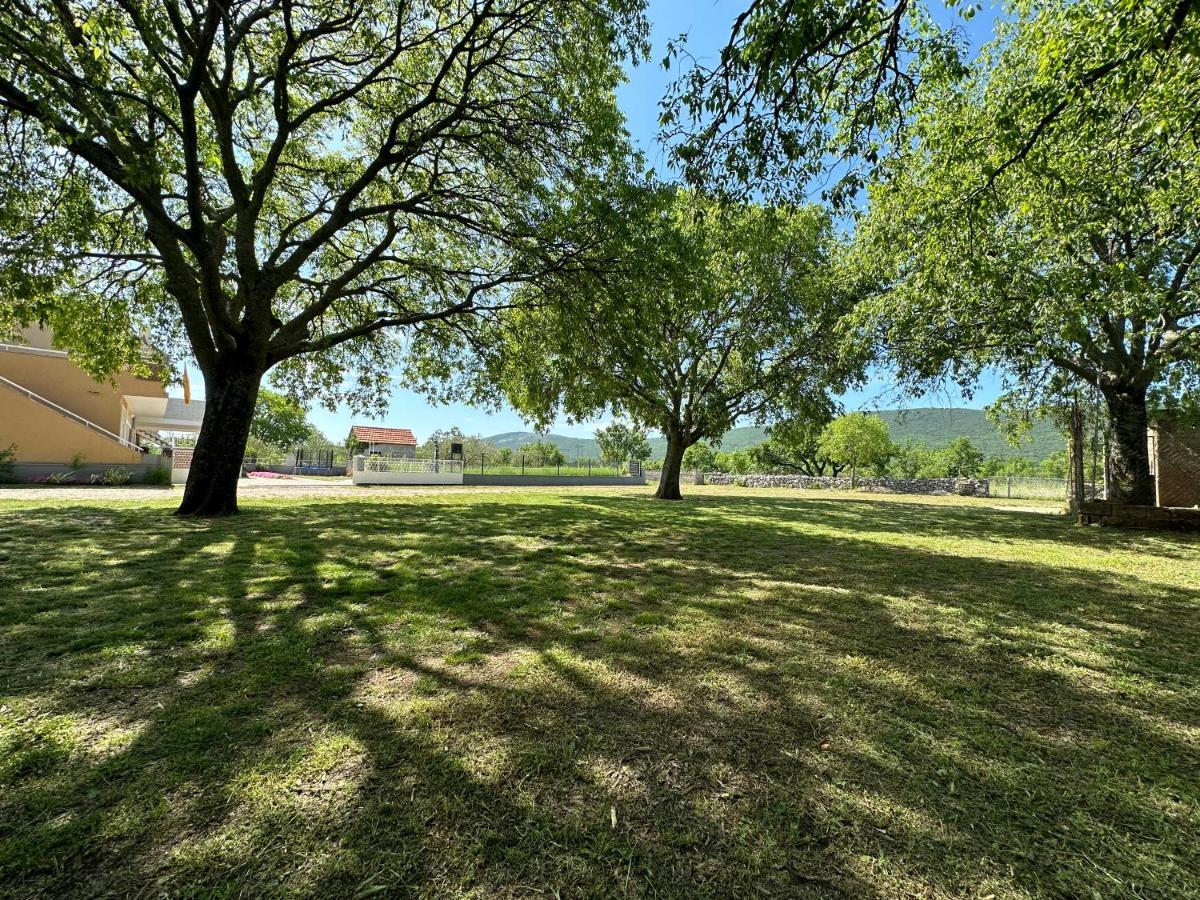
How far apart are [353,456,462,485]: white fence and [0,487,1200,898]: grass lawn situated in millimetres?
18798

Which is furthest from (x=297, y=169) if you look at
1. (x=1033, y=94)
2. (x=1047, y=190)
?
(x=1047, y=190)

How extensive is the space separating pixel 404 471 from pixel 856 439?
42.1 m

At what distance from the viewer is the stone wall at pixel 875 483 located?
113 ft

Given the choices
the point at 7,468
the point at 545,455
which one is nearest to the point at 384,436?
the point at 545,455

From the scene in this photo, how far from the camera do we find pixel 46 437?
15867 millimetres

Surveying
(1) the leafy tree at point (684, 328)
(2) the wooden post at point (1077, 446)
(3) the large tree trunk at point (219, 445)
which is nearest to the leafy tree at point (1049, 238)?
(2) the wooden post at point (1077, 446)

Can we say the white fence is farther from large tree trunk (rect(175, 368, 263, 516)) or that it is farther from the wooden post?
the wooden post

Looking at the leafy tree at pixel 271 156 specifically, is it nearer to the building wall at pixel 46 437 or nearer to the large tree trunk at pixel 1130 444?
the building wall at pixel 46 437

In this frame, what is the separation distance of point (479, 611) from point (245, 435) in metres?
7.59

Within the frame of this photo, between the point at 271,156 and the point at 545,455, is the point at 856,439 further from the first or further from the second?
the point at 271,156

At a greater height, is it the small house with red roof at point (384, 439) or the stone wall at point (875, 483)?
the small house with red roof at point (384, 439)

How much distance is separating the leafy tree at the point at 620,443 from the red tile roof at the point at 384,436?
17.2m

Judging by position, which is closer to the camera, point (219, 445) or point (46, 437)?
point (219, 445)

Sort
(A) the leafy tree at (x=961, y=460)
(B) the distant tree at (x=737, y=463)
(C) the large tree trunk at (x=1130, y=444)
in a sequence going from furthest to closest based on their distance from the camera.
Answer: (A) the leafy tree at (x=961, y=460), (B) the distant tree at (x=737, y=463), (C) the large tree trunk at (x=1130, y=444)
